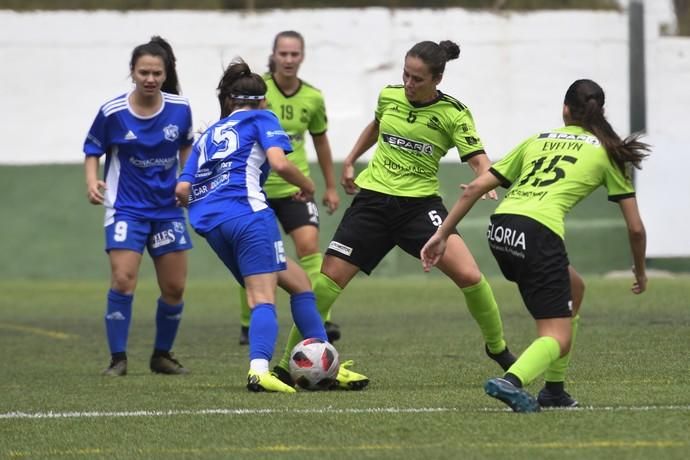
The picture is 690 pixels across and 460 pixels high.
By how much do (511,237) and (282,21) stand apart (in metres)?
13.0

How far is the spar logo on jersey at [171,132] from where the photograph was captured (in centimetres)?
891

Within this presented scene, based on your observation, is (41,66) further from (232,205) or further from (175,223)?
(232,205)

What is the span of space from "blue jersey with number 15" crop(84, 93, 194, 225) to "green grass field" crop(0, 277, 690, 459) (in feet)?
3.50

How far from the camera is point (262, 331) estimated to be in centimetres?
757

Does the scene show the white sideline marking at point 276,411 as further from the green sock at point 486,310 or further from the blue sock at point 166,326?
the blue sock at point 166,326

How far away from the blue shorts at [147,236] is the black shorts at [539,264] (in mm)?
3038

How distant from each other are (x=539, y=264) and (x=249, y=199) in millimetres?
1871

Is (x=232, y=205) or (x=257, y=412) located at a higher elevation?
(x=232, y=205)

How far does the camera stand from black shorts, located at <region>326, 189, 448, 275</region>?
8.12m

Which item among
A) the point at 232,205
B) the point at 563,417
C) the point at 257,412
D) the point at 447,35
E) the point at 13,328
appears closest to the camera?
the point at 563,417

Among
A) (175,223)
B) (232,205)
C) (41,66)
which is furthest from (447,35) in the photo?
(232,205)

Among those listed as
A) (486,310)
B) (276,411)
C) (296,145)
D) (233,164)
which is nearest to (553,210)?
(276,411)

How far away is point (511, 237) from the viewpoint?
21.4 ft

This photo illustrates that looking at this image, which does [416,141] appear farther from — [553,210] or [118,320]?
[118,320]
